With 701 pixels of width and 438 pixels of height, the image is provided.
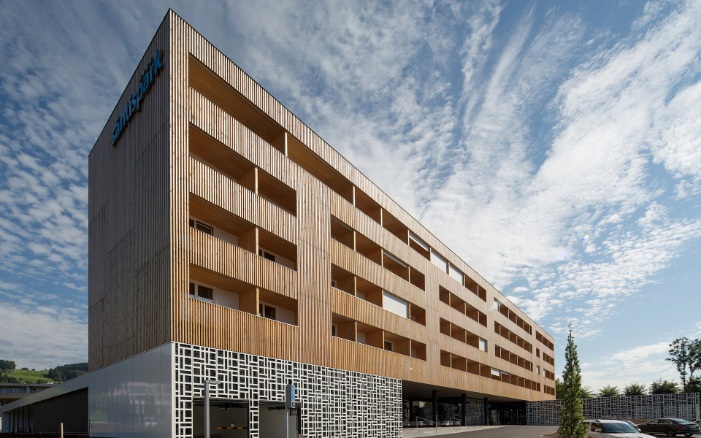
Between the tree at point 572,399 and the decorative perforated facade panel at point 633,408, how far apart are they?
33392 mm

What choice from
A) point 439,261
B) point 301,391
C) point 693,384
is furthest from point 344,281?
point 693,384

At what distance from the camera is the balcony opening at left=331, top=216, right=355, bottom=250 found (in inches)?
1299

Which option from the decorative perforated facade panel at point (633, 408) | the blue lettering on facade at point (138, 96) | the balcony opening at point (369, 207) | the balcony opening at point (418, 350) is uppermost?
the blue lettering on facade at point (138, 96)

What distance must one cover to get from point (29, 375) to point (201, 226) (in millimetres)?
169191

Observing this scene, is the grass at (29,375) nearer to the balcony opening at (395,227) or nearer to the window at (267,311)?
the balcony opening at (395,227)

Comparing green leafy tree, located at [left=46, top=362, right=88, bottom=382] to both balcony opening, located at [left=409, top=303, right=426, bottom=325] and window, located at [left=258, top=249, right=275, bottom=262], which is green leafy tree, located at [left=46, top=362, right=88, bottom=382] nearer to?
balcony opening, located at [left=409, top=303, right=426, bottom=325]

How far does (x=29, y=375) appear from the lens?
162375 millimetres

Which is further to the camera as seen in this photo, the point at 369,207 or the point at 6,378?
the point at 6,378

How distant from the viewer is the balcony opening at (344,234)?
3300 centimetres

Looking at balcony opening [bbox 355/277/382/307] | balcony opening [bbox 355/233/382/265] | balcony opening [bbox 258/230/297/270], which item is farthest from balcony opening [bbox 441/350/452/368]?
balcony opening [bbox 258/230/297/270]

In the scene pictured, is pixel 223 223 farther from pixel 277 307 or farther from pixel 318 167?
pixel 318 167

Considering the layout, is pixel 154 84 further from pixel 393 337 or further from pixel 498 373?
pixel 498 373

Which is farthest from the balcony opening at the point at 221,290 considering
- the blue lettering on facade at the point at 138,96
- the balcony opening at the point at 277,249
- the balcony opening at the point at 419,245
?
the balcony opening at the point at 419,245

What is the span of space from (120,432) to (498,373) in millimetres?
45845
